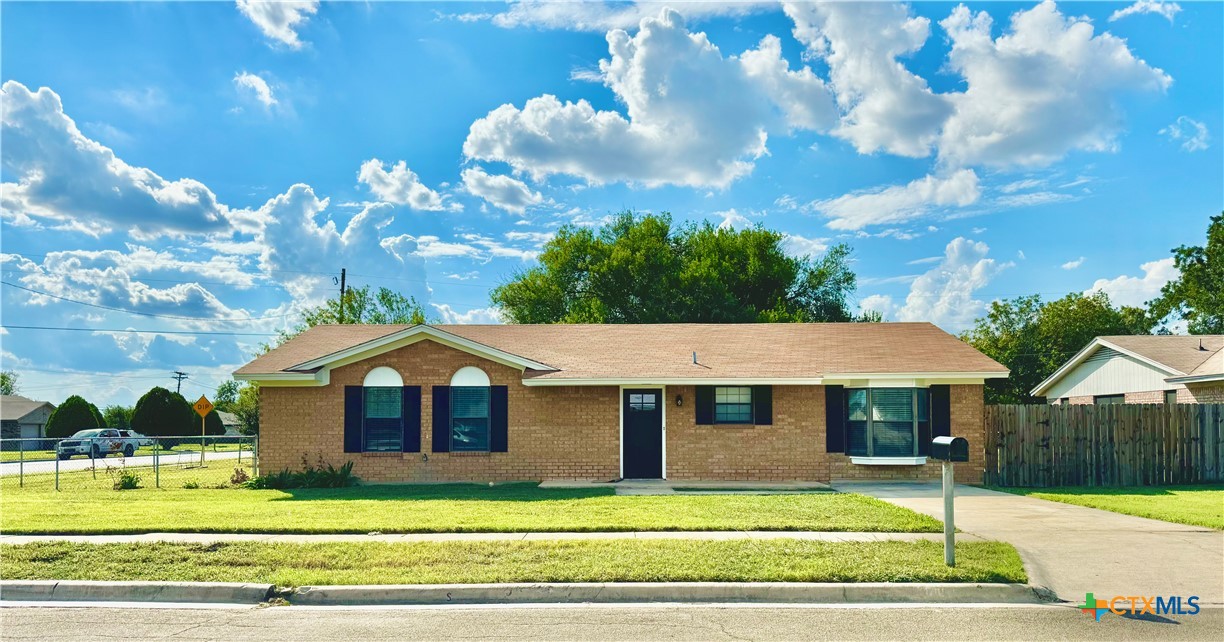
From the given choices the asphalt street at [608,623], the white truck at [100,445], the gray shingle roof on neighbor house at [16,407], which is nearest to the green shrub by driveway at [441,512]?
the asphalt street at [608,623]

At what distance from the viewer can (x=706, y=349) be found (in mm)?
22125

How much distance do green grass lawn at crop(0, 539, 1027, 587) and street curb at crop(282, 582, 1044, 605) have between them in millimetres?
189

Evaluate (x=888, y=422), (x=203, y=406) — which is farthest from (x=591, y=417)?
(x=203, y=406)

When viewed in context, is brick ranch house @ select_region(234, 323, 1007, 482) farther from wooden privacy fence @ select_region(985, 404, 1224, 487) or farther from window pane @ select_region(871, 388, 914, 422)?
wooden privacy fence @ select_region(985, 404, 1224, 487)

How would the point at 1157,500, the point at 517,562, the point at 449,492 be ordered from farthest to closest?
the point at 449,492 < the point at 1157,500 < the point at 517,562

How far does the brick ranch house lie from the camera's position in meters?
19.5

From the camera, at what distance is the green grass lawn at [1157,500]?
13.5m

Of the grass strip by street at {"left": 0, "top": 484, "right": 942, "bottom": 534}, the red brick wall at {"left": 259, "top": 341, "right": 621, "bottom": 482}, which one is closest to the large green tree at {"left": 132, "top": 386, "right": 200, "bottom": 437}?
the red brick wall at {"left": 259, "top": 341, "right": 621, "bottom": 482}

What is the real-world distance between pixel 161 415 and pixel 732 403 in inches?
1847

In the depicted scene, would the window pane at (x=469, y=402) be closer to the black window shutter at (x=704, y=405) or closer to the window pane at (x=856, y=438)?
the black window shutter at (x=704, y=405)

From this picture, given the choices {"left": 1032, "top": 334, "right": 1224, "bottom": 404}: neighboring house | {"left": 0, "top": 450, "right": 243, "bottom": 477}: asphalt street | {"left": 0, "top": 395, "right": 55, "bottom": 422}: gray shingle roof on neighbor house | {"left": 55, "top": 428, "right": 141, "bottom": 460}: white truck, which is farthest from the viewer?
{"left": 0, "top": 395, "right": 55, "bottom": 422}: gray shingle roof on neighbor house

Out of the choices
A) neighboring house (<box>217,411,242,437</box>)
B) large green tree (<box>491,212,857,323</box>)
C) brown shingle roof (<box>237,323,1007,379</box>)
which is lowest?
neighboring house (<box>217,411,242,437</box>)

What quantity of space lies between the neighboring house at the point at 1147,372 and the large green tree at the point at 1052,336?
1657 cm

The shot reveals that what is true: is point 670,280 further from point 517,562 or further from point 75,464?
point 517,562
